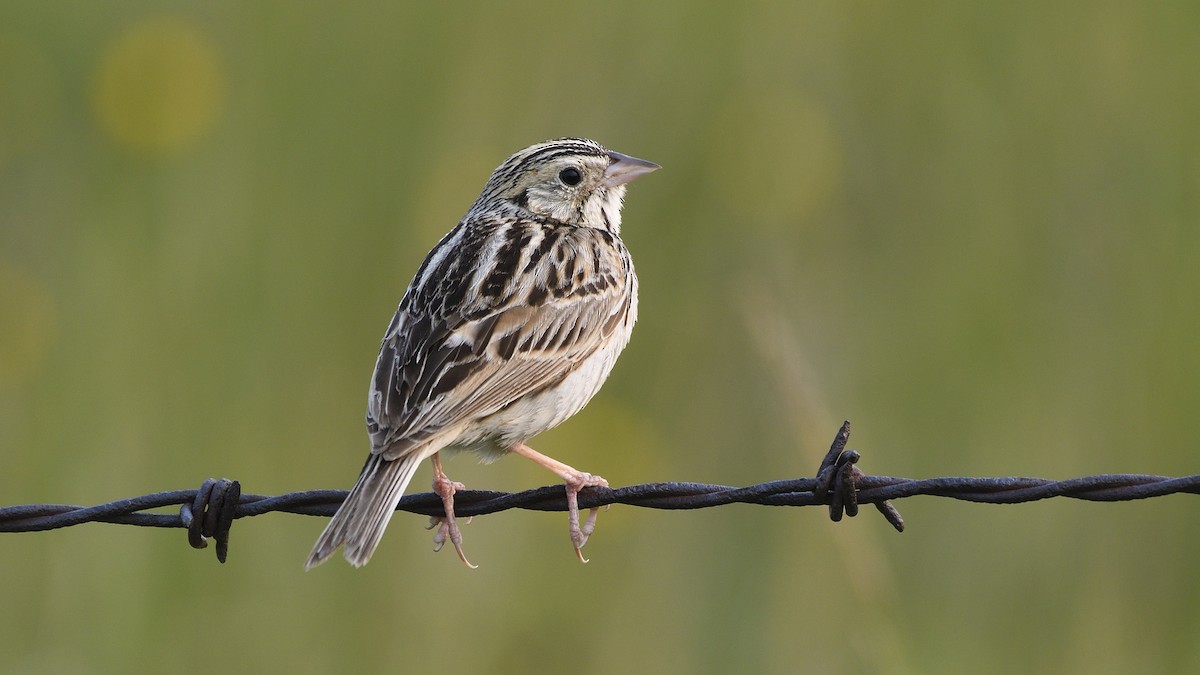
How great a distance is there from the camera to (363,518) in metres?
5.11

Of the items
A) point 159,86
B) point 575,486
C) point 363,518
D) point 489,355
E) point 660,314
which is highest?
point 159,86

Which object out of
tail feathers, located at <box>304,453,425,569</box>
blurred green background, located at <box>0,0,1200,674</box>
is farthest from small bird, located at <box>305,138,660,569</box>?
blurred green background, located at <box>0,0,1200,674</box>

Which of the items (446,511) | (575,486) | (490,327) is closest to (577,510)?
(575,486)

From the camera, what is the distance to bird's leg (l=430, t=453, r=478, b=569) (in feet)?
18.6

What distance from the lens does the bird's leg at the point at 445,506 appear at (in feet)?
18.6

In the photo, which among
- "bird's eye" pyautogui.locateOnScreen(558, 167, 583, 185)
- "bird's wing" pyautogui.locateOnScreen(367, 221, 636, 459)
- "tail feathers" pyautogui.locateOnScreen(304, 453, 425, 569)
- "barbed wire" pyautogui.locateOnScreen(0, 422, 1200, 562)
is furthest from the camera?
"bird's eye" pyautogui.locateOnScreen(558, 167, 583, 185)

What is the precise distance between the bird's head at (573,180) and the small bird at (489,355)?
0.10 m

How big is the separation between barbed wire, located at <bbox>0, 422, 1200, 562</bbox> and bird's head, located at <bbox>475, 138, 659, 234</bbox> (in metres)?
2.10

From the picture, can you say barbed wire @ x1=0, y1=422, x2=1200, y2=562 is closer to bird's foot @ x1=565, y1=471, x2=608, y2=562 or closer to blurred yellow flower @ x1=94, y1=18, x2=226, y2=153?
bird's foot @ x1=565, y1=471, x2=608, y2=562

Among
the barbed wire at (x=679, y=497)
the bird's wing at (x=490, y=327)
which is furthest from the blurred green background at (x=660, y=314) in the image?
the barbed wire at (x=679, y=497)

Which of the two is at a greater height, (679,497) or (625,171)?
(625,171)

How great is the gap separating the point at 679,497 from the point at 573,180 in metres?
2.77

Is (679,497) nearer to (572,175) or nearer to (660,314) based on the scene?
(572,175)

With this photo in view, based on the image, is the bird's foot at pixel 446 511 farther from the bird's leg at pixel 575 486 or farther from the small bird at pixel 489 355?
the bird's leg at pixel 575 486
